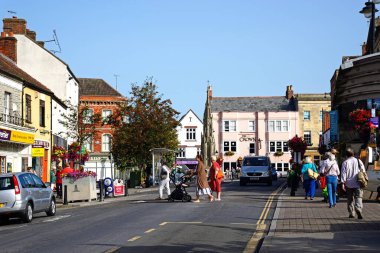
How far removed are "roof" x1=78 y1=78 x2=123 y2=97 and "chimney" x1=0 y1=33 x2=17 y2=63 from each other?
96.6 ft

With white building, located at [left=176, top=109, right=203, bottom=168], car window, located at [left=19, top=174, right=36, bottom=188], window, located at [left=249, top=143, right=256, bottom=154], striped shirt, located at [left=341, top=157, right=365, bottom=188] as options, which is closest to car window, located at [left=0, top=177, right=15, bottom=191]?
car window, located at [left=19, top=174, right=36, bottom=188]

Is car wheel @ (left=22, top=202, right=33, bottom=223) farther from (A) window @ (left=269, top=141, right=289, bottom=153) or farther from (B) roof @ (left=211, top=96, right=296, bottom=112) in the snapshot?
(B) roof @ (left=211, top=96, right=296, bottom=112)

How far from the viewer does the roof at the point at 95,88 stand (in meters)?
76.1

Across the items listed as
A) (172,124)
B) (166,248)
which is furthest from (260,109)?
(166,248)

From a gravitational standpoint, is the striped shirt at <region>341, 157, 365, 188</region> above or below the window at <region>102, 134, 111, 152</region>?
below

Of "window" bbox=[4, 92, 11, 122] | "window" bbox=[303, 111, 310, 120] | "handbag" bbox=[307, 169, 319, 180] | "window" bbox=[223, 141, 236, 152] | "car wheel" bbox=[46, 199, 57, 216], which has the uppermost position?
"window" bbox=[303, 111, 310, 120]

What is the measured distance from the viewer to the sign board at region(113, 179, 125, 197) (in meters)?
34.6

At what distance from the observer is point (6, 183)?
804 inches

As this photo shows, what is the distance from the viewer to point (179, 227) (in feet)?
53.5

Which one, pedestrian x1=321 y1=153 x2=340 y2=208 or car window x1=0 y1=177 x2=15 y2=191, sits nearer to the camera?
car window x1=0 y1=177 x2=15 y2=191

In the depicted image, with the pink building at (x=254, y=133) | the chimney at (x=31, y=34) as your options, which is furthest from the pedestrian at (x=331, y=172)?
the pink building at (x=254, y=133)

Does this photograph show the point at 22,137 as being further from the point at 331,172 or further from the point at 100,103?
the point at 100,103

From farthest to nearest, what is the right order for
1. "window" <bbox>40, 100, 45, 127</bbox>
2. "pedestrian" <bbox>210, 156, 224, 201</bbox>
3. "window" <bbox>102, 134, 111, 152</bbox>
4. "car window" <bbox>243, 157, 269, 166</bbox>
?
"window" <bbox>102, 134, 111, 152</bbox>
"car window" <bbox>243, 157, 269, 166</bbox>
"window" <bbox>40, 100, 45, 127</bbox>
"pedestrian" <bbox>210, 156, 224, 201</bbox>

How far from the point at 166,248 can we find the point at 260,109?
91466 millimetres
